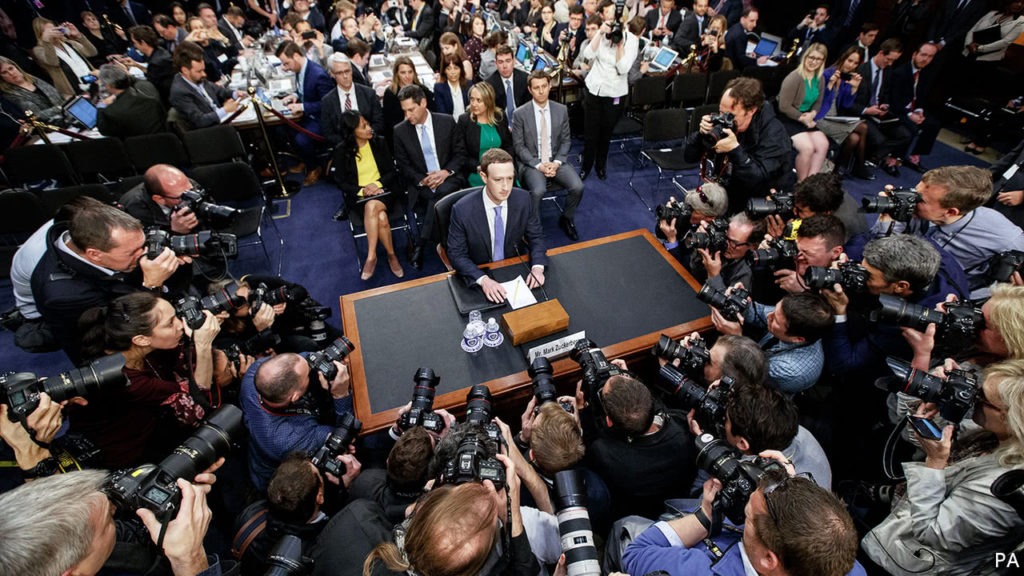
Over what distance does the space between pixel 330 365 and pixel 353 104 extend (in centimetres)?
373

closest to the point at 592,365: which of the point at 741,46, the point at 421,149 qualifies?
the point at 421,149

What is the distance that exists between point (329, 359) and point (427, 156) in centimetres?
276

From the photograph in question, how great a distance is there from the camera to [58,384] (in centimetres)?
165

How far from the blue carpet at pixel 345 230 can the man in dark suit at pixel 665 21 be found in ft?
8.63

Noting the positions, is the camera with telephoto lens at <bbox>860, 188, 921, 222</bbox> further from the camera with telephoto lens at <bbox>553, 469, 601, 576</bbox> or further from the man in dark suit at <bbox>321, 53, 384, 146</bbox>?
the man in dark suit at <bbox>321, 53, 384, 146</bbox>

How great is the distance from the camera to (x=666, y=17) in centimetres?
753

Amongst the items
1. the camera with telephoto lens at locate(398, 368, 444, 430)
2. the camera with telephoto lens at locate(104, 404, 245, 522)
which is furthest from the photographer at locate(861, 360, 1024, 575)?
the camera with telephoto lens at locate(104, 404, 245, 522)

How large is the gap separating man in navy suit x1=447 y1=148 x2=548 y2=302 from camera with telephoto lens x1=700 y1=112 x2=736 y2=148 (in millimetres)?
1485

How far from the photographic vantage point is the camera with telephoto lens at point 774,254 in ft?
8.26

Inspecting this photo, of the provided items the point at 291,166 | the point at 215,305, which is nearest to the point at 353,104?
the point at 291,166

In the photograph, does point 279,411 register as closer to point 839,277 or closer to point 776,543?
point 776,543

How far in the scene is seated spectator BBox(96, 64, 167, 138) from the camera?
4.35m

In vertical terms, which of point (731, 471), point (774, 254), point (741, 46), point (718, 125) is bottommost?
point (731, 471)

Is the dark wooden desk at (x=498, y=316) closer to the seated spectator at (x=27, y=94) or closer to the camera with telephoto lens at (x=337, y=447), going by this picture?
the camera with telephoto lens at (x=337, y=447)
